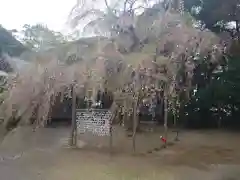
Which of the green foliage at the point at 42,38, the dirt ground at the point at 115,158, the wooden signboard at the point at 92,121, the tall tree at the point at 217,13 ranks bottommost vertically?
the dirt ground at the point at 115,158

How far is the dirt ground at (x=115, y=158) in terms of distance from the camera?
244 inches

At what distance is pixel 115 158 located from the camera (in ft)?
25.4

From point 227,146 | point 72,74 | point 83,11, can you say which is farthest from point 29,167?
point 227,146

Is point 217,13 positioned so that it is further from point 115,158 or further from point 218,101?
point 115,158

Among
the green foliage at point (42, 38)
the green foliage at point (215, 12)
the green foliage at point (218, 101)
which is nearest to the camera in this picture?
the green foliage at point (42, 38)

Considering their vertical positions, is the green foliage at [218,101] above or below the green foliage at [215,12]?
below

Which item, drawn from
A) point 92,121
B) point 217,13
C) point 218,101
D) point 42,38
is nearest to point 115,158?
point 92,121

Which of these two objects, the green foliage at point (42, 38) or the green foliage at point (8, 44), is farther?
the green foliage at point (8, 44)

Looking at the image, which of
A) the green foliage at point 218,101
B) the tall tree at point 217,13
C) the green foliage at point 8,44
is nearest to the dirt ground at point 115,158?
the green foliage at point 218,101

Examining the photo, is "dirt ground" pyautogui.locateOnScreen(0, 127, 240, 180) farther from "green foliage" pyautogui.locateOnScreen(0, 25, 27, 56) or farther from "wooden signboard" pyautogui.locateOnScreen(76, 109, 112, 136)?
"green foliage" pyautogui.locateOnScreen(0, 25, 27, 56)

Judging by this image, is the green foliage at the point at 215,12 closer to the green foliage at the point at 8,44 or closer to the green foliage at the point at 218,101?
the green foliage at the point at 218,101

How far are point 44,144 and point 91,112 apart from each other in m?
1.45

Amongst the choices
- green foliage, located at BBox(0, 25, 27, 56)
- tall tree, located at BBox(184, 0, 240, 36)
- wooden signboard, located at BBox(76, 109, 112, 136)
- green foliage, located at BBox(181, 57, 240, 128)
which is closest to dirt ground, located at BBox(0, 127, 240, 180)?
wooden signboard, located at BBox(76, 109, 112, 136)

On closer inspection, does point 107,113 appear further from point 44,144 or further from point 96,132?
point 44,144
